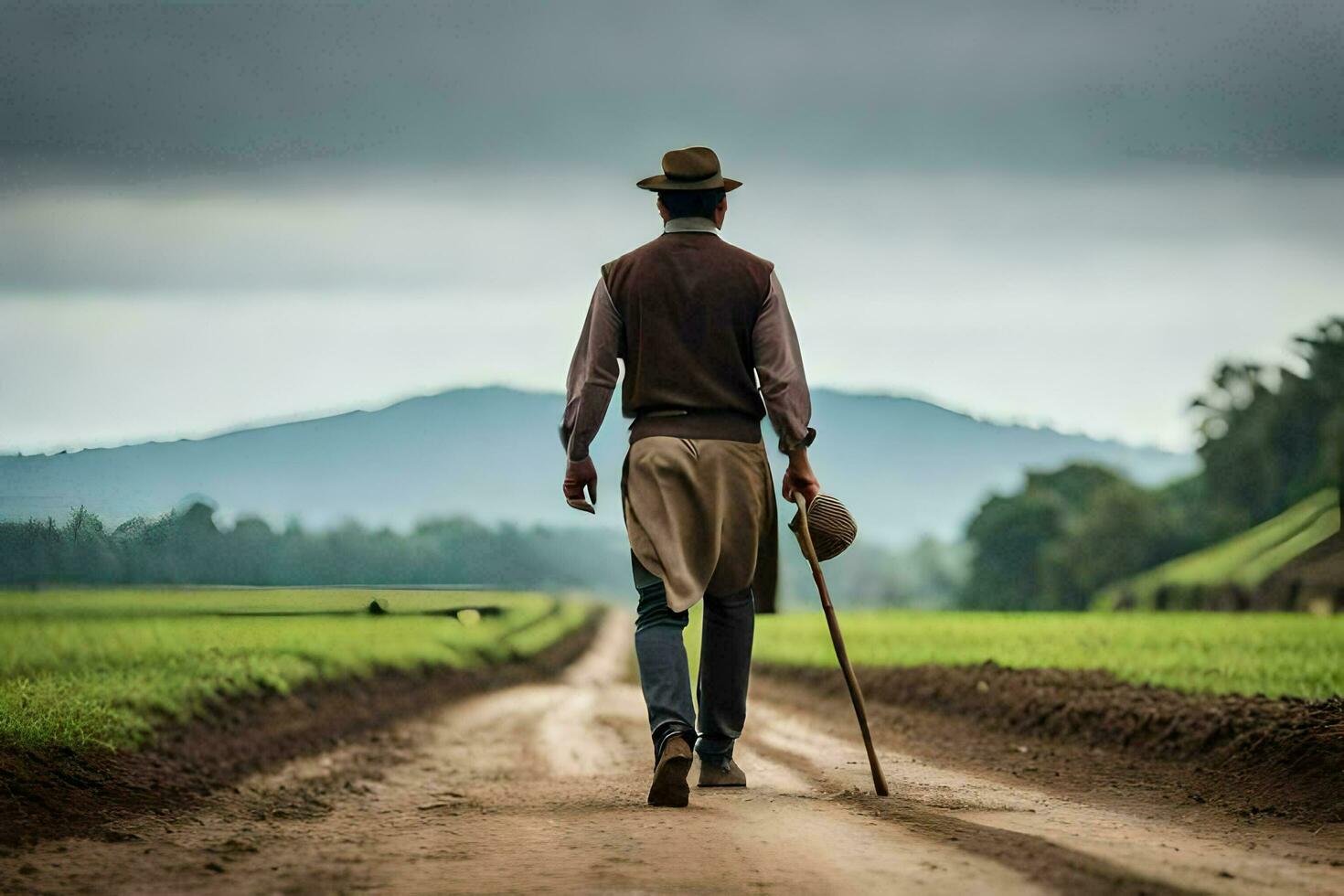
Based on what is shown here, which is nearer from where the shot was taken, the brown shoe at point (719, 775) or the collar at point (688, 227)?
the collar at point (688, 227)

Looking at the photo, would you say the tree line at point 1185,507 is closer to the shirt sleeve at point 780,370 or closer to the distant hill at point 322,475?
the distant hill at point 322,475

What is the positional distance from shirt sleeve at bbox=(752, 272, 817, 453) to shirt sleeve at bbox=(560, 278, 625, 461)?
23.9 inches

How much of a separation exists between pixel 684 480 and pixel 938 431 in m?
180

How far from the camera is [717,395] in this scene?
6574mm

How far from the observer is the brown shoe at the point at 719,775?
6.89 m

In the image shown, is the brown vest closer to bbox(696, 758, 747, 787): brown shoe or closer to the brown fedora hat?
the brown fedora hat

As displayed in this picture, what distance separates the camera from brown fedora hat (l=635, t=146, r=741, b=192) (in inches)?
263

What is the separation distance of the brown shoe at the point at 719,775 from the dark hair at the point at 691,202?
2.41 meters

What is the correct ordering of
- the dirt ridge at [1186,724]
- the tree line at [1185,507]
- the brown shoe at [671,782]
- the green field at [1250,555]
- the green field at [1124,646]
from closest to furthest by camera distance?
the brown shoe at [671,782] < the dirt ridge at [1186,724] < the green field at [1124,646] < the green field at [1250,555] < the tree line at [1185,507]

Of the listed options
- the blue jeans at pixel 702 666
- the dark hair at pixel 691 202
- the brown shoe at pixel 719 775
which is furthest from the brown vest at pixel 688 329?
the brown shoe at pixel 719 775

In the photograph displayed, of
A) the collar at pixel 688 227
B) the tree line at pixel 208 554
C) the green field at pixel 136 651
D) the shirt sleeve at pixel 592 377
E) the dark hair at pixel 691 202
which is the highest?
the dark hair at pixel 691 202

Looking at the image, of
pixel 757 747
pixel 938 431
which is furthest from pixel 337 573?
pixel 938 431

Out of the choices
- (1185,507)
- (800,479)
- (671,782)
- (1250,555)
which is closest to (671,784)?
(671,782)

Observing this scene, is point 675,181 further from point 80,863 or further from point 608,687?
point 608,687
